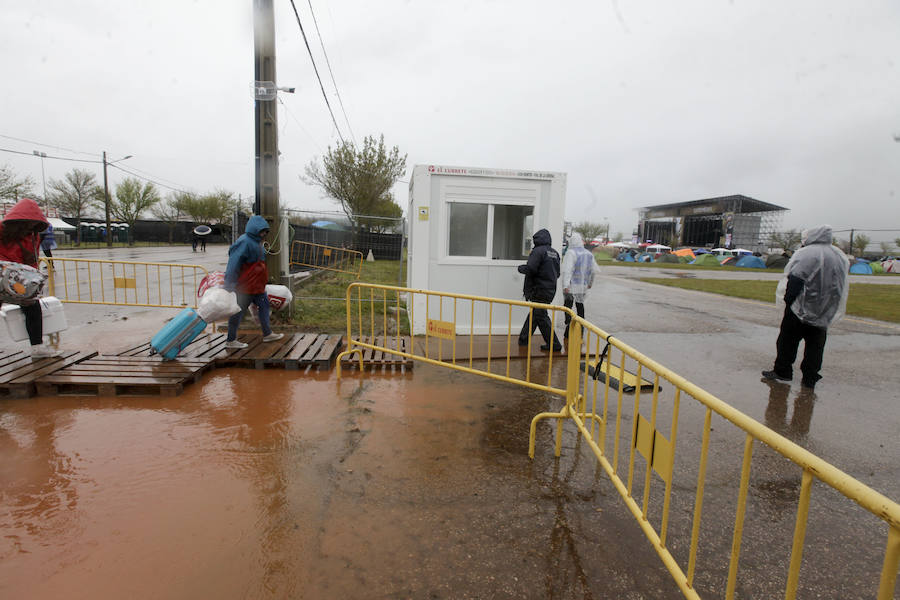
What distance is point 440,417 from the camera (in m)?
4.40

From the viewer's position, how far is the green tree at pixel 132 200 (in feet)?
158

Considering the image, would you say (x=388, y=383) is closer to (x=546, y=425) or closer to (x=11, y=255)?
(x=546, y=425)

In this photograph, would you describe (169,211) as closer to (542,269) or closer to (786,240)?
(542,269)

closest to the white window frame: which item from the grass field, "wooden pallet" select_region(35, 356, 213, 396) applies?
"wooden pallet" select_region(35, 356, 213, 396)

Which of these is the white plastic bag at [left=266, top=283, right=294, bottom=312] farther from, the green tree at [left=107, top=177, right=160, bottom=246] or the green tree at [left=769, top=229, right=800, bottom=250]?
the green tree at [left=769, top=229, right=800, bottom=250]

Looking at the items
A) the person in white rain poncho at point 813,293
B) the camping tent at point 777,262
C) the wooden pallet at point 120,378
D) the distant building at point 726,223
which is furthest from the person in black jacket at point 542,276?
the distant building at point 726,223

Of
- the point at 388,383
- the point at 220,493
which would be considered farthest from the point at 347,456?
the point at 388,383

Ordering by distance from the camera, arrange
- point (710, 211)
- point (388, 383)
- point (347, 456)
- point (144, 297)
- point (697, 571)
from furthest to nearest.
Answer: point (710, 211) < point (144, 297) < point (388, 383) < point (347, 456) < point (697, 571)

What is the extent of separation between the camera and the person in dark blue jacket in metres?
6.02

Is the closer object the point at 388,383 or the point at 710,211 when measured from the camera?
the point at 388,383

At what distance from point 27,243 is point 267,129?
11.9ft

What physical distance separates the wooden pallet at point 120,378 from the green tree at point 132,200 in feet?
170

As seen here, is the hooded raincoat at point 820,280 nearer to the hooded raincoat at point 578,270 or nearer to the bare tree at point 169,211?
the hooded raincoat at point 578,270

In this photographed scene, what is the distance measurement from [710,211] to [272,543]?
10331 cm
